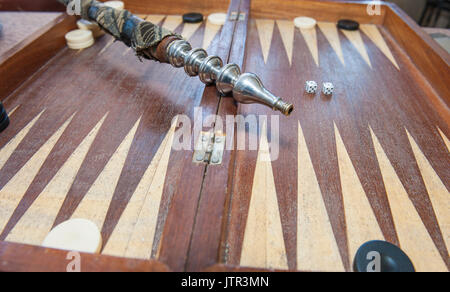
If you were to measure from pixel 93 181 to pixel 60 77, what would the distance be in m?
0.88

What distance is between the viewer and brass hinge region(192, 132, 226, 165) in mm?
995

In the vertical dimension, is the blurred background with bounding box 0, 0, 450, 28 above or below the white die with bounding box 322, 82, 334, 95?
above

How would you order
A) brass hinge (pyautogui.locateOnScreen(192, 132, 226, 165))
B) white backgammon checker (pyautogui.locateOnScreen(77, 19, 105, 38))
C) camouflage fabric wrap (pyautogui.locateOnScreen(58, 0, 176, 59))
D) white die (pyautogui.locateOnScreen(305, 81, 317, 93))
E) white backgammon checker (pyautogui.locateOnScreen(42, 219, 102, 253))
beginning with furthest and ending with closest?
white backgammon checker (pyautogui.locateOnScreen(77, 19, 105, 38)) → white die (pyautogui.locateOnScreen(305, 81, 317, 93)) → camouflage fabric wrap (pyautogui.locateOnScreen(58, 0, 176, 59)) → brass hinge (pyautogui.locateOnScreen(192, 132, 226, 165)) → white backgammon checker (pyautogui.locateOnScreen(42, 219, 102, 253))

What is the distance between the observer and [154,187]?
1.06m

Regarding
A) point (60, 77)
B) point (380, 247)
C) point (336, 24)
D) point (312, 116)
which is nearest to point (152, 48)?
point (60, 77)

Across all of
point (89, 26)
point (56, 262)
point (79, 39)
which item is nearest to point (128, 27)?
point (79, 39)

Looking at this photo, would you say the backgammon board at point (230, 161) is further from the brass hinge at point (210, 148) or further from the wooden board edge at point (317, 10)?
the wooden board edge at point (317, 10)

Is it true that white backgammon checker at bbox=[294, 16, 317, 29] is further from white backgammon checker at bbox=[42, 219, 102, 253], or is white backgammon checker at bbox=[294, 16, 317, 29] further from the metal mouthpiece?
white backgammon checker at bbox=[42, 219, 102, 253]

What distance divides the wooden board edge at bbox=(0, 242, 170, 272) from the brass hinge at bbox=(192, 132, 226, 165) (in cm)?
38

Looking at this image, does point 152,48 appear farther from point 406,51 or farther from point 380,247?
point 406,51

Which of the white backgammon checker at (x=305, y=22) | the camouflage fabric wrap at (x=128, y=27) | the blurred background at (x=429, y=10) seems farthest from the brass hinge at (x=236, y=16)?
the blurred background at (x=429, y=10)

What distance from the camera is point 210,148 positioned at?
1027mm

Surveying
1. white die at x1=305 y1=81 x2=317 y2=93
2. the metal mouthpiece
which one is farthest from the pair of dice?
the metal mouthpiece

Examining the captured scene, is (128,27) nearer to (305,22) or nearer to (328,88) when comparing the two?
(328,88)
